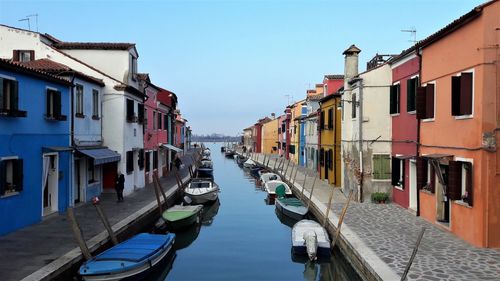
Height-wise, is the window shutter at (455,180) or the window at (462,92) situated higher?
the window at (462,92)

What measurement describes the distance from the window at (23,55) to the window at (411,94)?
1938cm

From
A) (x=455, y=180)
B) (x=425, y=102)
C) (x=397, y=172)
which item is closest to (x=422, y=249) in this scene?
(x=455, y=180)

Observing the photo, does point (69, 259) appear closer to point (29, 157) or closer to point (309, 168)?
point (29, 157)

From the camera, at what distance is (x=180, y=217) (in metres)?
21.4

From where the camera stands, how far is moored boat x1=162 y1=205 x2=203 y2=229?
21.2 metres

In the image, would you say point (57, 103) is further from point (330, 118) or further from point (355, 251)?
point (330, 118)

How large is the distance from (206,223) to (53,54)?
1248 centimetres

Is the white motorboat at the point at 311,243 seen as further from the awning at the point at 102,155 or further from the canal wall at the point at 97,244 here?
the awning at the point at 102,155

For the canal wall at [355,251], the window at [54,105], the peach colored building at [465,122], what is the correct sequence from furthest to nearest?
the window at [54,105] < the peach colored building at [465,122] < the canal wall at [355,251]

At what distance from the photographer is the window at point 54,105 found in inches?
746

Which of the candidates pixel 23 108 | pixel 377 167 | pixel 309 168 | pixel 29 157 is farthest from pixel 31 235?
pixel 309 168

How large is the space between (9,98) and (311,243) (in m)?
12.0

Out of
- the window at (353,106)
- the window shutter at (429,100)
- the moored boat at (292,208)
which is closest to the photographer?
the window shutter at (429,100)

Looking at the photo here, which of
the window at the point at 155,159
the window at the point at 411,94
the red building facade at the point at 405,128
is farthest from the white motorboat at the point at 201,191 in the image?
the window at the point at 411,94
